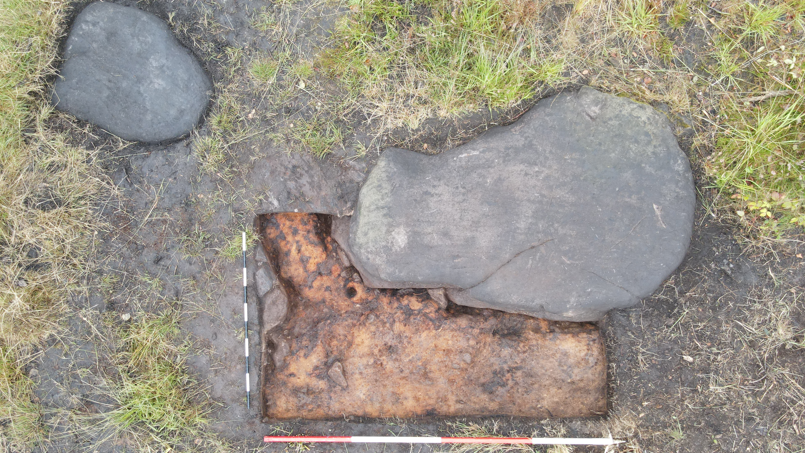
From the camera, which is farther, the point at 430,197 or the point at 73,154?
the point at 73,154

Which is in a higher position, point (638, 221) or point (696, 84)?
point (696, 84)

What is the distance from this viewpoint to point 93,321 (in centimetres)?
258

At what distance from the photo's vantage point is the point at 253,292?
2.52 meters

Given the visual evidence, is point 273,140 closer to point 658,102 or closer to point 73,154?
point 73,154

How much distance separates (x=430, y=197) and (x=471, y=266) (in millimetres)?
442

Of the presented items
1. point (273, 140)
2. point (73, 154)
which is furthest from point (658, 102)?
point (73, 154)

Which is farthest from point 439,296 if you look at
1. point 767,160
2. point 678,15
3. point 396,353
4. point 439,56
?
point 678,15

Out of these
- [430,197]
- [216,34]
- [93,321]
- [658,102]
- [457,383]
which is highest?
[216,34]

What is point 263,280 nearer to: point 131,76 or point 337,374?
point 337,374

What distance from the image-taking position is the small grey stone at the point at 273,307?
2520 mm

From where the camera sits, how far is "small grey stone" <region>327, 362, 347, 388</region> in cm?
255

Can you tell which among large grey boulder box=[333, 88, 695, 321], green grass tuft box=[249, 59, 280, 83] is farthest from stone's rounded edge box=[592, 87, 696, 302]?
green grass tuft box=[249, 59, 280, 83]

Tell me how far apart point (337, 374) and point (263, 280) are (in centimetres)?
70

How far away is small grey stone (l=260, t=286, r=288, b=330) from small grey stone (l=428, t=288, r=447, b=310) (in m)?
0.86
